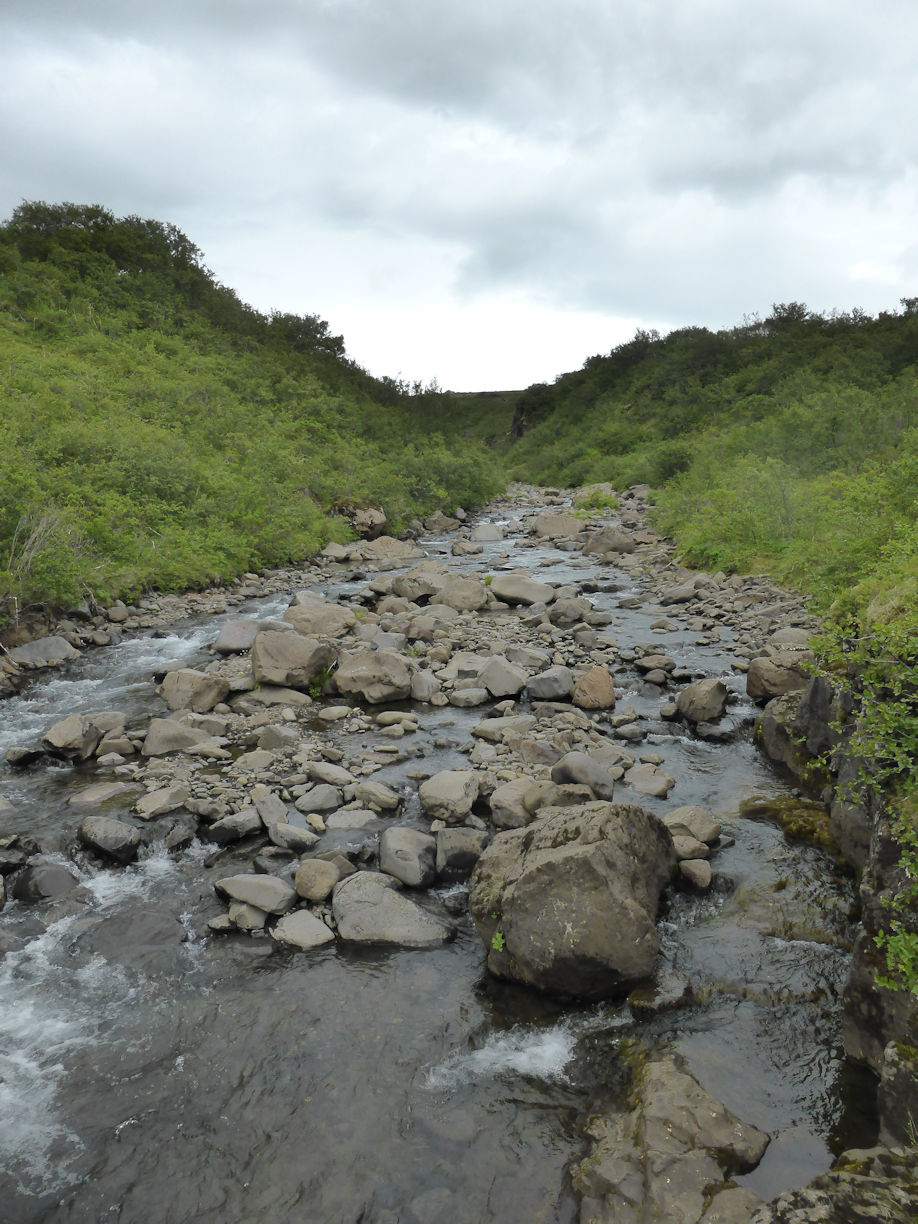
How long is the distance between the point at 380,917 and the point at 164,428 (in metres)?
28.7

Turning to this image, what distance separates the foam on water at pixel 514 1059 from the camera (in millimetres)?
5727

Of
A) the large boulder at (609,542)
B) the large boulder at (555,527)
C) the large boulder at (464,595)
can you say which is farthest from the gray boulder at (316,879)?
the large boulder at (555,527)

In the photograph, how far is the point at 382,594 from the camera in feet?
72.1

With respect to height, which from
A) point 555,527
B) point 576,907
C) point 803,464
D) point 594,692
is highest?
point 803,464

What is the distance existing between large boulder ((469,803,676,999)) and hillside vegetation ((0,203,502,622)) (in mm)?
13642

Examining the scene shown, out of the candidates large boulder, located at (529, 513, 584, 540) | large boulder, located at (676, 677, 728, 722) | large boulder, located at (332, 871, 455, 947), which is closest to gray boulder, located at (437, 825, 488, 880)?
large boulder, located at (332, 871, 455, 947)

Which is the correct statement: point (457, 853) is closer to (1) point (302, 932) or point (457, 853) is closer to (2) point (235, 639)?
(1) point (302, 932)

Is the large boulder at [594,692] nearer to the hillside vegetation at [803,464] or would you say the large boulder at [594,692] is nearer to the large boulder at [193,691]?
the hillside vegetation at [803,464]

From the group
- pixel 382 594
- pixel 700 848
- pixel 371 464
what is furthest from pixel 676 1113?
pixel 371 464

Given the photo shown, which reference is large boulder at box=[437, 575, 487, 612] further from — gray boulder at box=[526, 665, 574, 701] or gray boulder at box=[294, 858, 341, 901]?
gray boulder at box=[294, 858, 341, 901]

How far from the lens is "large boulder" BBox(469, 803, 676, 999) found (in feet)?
20.6

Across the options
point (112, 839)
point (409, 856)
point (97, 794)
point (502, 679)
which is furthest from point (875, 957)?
point (97, 794)

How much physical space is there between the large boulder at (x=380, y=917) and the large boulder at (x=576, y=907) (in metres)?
0.53

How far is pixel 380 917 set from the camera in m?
7.41
